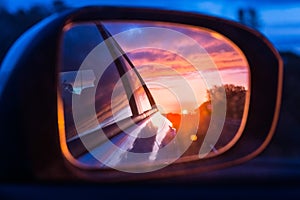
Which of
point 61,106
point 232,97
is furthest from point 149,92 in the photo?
point 61,106

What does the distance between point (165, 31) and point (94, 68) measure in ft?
2.14

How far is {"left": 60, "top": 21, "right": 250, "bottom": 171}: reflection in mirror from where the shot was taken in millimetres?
2125

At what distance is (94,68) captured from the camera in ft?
8.89

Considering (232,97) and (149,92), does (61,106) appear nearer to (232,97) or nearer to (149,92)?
(232,97)

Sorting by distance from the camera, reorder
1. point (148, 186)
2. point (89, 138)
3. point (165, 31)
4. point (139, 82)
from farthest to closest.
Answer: point (139, 82)
point (89, 138)
point (165, 31)
point (148, 186)

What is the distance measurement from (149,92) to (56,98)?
1.47 metres

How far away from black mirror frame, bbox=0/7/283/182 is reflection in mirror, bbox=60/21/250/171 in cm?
5

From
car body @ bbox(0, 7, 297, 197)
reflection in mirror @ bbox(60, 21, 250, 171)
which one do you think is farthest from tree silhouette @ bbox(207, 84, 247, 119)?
car body @ bbox(0, 7, 297, 197)

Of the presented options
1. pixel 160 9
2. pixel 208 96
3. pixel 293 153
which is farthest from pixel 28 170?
pixel 293 153

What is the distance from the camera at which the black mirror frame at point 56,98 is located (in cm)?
170

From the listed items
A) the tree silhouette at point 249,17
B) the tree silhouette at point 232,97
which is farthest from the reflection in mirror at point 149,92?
the tree silhouette at point 249,17

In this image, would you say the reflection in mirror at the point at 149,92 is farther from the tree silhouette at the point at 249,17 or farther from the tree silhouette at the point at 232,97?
the tree silhouette at the point at 249,17

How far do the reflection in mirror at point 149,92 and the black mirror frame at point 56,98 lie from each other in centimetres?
5

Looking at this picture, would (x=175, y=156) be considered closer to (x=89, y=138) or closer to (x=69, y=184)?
(x=89, y=138)
